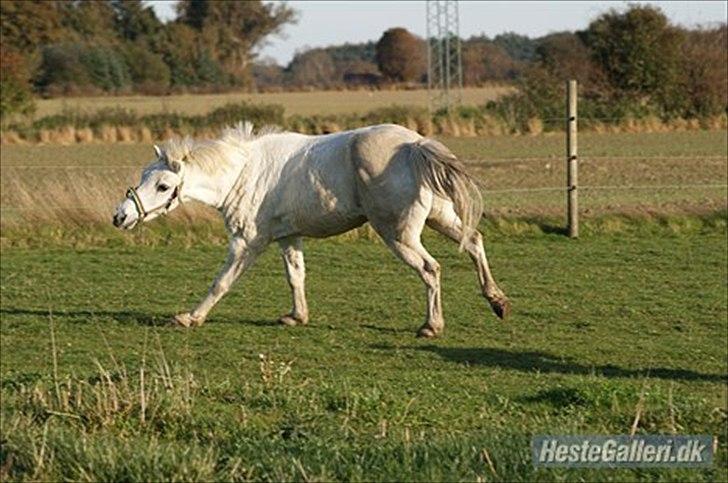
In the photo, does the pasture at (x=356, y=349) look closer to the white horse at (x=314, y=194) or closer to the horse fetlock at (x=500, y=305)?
the horse fetlock at (x=500, y=305)

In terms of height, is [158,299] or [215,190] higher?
[215,190]

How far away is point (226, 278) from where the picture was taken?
1202 centimetres

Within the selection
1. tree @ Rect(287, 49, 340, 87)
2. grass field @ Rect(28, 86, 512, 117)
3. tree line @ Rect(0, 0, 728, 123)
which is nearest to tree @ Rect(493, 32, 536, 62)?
tree line @ Rect(0, 0, 728, 123)

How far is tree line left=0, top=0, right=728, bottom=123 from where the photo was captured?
44.2 metres

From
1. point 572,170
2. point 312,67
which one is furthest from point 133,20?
point 572,170

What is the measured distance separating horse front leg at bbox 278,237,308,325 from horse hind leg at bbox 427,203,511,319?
132 centimetres

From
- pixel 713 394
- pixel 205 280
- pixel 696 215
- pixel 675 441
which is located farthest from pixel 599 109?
pixel 675 441

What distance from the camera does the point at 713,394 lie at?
878 centimetres

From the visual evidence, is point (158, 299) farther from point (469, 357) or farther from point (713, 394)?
point (713, 394)

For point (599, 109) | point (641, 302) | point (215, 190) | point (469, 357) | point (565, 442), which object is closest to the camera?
point (565, 442)

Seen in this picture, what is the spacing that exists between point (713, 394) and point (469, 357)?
2.28 metres

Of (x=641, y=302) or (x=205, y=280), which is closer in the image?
(x=641, y=302)

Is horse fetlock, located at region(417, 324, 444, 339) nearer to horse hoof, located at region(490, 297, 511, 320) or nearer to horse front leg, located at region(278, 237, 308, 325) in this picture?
horse hoof, located at region(490, 297, 511, 320)

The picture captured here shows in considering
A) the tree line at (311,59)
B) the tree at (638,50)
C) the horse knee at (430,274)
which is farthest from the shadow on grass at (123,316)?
the tree at (638,50)
